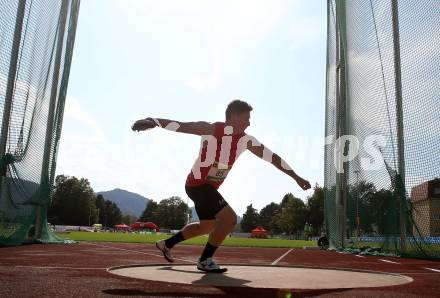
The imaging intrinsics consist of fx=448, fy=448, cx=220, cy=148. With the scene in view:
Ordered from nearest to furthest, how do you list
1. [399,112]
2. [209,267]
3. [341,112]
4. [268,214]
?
[209,267] < [399,112] < [341,112] < [268,214]

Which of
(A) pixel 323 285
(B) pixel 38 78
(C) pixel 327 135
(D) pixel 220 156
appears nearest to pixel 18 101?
(B) pixel 38 78

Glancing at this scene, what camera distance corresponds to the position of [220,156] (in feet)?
14.3

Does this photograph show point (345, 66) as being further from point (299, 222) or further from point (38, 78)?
point (299, 222)

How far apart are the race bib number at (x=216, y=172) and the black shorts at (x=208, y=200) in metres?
0.08

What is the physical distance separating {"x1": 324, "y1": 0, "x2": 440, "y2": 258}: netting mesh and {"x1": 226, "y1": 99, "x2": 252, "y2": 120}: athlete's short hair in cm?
520

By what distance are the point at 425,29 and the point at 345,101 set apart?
12.2 feet

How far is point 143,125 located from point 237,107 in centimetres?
101

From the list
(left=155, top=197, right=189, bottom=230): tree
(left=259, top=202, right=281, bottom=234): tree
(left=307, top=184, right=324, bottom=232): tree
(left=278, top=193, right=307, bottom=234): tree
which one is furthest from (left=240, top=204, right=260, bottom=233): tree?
(left=307, top=184, right=324, bottom=232): tree

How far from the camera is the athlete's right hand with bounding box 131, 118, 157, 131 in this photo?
375 cm

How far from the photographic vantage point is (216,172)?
437 cm

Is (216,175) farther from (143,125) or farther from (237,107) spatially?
(143,125)

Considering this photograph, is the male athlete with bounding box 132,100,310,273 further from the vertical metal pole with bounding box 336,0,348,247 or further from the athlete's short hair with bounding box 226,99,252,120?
the vertical metal pole with bounding box 336,0,348,247

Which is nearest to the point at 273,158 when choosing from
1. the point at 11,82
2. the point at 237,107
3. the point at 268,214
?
the point at 237,107

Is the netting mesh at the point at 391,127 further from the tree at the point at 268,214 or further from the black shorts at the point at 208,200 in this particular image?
the tree at the point at 268,214
